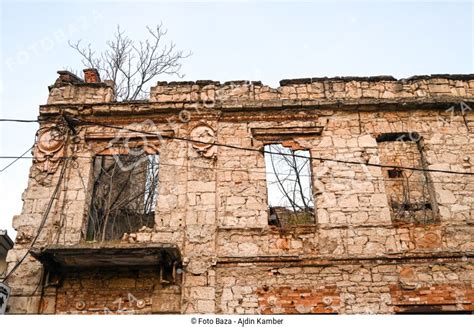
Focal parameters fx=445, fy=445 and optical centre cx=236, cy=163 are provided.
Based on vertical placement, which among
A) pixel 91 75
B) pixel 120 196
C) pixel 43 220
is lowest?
pixel 43 220

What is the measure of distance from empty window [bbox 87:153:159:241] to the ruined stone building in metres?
0.15

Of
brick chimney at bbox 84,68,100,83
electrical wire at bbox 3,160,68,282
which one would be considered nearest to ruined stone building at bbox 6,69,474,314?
electrical wire at bbox 3,160,68,282

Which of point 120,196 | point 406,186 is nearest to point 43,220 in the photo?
point 120,196

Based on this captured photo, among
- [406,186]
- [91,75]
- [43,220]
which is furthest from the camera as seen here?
[406,186]

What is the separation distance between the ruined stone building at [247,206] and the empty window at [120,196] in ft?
0.48

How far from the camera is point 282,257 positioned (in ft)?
23.9

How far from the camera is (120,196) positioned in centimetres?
1077

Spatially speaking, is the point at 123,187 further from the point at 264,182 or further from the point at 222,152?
the point at 264,182

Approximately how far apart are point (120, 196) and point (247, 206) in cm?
424

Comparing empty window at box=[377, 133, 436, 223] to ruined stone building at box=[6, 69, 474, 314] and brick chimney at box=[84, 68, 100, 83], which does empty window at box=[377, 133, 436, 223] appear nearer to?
ruined stone building at box=[6, 69, 474, 314]

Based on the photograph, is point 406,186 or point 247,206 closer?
point 247,206

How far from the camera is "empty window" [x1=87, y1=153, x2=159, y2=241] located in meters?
8.58

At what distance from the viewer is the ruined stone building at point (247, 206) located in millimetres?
7039

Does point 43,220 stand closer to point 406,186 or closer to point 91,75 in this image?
point 91,75
